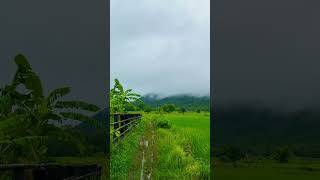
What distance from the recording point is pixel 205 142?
14.4 meters

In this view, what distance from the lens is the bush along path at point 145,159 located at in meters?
9.54

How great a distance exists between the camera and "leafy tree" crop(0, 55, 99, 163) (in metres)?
8.04

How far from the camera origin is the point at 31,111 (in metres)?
8.45

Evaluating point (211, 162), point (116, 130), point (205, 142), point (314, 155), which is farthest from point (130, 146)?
point (314, 155)

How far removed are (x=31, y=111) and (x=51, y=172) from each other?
2956 mm

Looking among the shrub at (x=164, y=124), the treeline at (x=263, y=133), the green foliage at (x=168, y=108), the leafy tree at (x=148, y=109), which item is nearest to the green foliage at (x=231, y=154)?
the treeline at (x=263, y=133)

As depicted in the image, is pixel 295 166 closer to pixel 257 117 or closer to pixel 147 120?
pixel 257 117

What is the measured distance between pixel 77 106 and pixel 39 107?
64 centimetres

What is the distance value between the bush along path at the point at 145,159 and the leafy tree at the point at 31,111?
5.84 ft

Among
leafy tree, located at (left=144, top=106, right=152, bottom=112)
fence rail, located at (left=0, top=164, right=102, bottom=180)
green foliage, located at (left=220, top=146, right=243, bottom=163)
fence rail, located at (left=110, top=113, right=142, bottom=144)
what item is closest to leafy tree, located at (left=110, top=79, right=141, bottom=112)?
fence rail, located at (left=110, top=113, right=142, bottom=144)

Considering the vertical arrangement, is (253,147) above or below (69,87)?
below

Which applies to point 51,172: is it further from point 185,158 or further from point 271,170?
point 185,158

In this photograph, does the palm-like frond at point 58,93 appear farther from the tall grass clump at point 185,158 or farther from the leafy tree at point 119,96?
the leafy tree at point 119,96

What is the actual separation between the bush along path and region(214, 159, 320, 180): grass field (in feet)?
4.10
